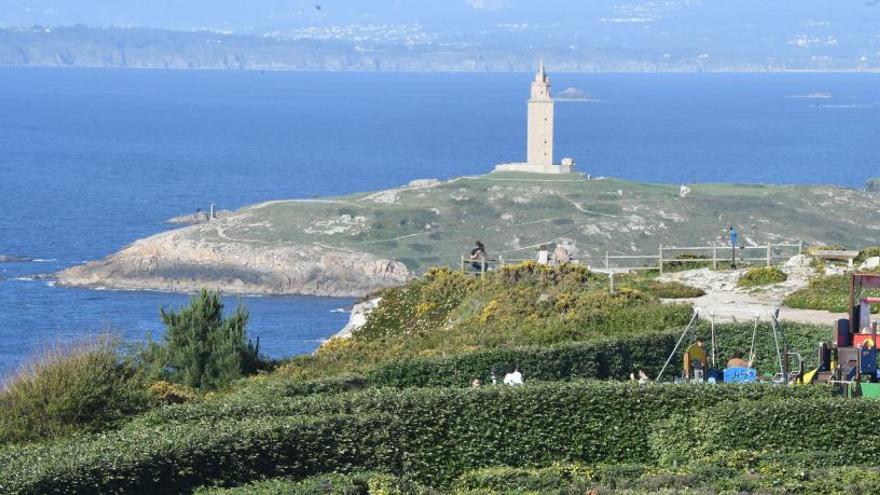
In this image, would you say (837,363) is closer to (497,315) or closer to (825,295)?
(825,295)

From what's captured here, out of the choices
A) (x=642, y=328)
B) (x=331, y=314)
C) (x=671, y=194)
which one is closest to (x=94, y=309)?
(x=331, y=314)

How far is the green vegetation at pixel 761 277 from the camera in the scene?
40719 millimetres

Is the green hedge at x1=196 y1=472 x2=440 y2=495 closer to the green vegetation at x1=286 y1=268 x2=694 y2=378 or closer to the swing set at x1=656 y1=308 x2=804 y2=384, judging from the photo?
the swing set at x1=656 y1=308 x2=804 y2=384

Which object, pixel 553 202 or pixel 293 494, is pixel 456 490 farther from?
pixel 553 202

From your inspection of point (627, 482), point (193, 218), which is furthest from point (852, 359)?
point (193, 218)

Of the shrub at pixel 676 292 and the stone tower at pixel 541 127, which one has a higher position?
the stone tower at pixel 541 127

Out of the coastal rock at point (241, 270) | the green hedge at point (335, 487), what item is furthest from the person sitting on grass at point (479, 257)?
the coastal rock at point (241, 270)

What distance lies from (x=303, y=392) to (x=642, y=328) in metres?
10.1

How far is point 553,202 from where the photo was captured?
115m

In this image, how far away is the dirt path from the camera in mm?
34759

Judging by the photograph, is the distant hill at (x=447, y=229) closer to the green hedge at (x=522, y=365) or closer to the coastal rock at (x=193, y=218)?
the coastal rock at (x=193, y=218)

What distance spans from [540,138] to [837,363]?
101 metres

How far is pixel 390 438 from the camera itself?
22.6m

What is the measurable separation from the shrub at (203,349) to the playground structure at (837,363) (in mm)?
10233
